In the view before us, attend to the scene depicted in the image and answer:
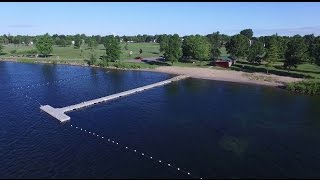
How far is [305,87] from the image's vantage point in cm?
8906

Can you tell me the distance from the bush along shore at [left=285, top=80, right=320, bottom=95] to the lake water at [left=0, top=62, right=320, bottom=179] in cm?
362

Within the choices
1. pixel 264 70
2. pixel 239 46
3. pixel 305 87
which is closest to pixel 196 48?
pixel 239 46

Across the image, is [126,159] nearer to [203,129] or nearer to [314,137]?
[203,129]

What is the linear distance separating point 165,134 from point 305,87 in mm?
52042

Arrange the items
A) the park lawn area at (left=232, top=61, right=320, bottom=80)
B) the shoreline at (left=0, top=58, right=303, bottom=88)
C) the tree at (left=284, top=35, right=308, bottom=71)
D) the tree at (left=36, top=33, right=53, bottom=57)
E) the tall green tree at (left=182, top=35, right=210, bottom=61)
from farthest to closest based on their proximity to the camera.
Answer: the tree at (left=36, top=33, right=53, bottom=57), the tall green tree at (left=182, top=35, right=210, bottom=61), the tree at (left=284, top=35, right=308, bottom=71), the park lawn area at (left=232, top=61, right=320, bottom=80), the shoreline at (left=0, top=58, right=303, bottom=88)

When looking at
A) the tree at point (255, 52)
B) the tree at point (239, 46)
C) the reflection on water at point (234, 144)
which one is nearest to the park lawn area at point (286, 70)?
the tree at point (255, 52)

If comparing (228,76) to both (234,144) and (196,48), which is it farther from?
(234,144)

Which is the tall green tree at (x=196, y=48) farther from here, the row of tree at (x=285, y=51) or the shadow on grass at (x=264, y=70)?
the shadow on grass at (x=264, y=70)

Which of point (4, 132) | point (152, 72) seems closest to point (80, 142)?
point (4, 132)

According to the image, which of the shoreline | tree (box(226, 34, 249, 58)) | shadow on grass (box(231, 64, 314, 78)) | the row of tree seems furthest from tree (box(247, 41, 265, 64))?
the shoreline

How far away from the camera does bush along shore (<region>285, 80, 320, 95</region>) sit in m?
87.6

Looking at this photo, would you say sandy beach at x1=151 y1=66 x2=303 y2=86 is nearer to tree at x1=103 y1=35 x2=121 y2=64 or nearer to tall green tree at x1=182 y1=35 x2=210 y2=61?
tall green tree at x1=182 y1=35 x2=210 y2=61

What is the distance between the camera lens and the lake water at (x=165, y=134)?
43719mm

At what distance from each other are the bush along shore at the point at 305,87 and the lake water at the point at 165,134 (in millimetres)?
3615
